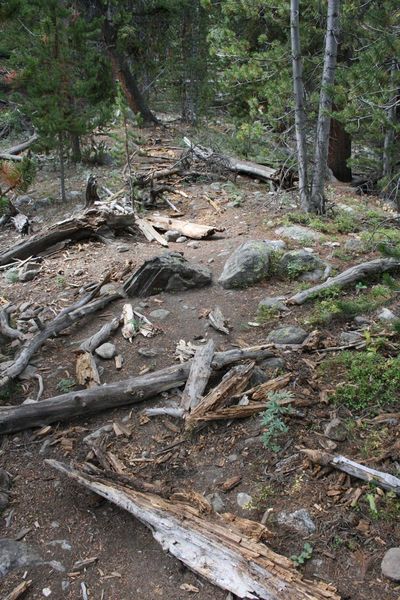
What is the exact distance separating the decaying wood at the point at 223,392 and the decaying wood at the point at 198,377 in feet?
0.39

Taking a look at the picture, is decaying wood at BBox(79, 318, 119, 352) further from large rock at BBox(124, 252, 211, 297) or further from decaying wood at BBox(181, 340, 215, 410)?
decaying wood at BBox(181, 340, 215, 410)

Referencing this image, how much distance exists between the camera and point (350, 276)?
6.31m

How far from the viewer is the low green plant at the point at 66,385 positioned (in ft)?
16.4

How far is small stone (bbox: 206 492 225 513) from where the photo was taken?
358cm


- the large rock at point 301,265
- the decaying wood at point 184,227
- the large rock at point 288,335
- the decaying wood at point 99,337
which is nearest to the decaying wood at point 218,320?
the large rock at point 288,335

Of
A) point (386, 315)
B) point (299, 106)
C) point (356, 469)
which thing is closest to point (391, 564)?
point (356, 469)

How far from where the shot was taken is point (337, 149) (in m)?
14.1

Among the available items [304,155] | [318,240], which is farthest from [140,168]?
[318,240]

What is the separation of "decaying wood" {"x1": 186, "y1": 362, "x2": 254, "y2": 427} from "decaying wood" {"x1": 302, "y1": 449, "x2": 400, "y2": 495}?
0.88 meters

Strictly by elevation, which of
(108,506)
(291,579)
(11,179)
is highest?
(11,179)

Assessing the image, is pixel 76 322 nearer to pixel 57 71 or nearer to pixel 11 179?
pixel 11 179

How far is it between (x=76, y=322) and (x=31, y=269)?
8.05ft

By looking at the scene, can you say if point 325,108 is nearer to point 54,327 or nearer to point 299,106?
point 299,106

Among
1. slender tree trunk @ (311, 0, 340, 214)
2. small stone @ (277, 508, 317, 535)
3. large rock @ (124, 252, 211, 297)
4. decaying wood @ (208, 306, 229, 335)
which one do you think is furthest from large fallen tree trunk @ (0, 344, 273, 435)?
slender tree trunk @ (311, 0, 340, 214)
